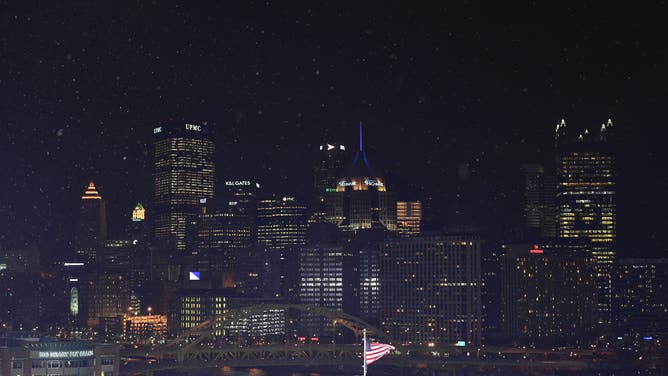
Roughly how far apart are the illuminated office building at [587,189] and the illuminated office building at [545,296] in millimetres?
17486

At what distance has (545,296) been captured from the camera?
136 m

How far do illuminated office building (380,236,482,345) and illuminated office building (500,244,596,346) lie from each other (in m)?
4.03

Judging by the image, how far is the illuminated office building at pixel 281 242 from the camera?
6102 inches

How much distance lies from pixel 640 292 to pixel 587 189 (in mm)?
17100

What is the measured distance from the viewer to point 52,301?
532ft

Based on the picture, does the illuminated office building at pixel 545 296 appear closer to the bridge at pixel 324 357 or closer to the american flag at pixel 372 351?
the bridge at pixel 324 357

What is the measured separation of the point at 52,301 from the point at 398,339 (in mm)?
49729

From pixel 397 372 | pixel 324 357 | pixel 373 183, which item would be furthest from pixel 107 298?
pixel 397 372

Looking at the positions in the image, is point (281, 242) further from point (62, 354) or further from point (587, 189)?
point (62, 354)

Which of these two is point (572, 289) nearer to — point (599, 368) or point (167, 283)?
point (599, 368)

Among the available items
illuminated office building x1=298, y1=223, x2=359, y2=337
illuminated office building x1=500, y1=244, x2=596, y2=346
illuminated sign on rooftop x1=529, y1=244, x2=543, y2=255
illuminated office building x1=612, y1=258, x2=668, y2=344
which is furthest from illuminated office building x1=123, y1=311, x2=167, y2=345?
illuminated office building x1=612, y1=258, x2=668, y2=344

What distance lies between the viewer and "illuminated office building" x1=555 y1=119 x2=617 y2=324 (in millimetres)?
159375

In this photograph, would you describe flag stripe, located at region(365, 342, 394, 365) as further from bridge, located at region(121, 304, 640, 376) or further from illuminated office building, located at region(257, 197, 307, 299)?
illuminated office building, located at region(257, 197, 307, 299)

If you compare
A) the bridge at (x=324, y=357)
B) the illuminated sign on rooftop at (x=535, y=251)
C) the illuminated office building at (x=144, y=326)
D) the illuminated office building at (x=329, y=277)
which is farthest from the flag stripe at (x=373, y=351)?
the illuminated office building at (x=329, y=277)
